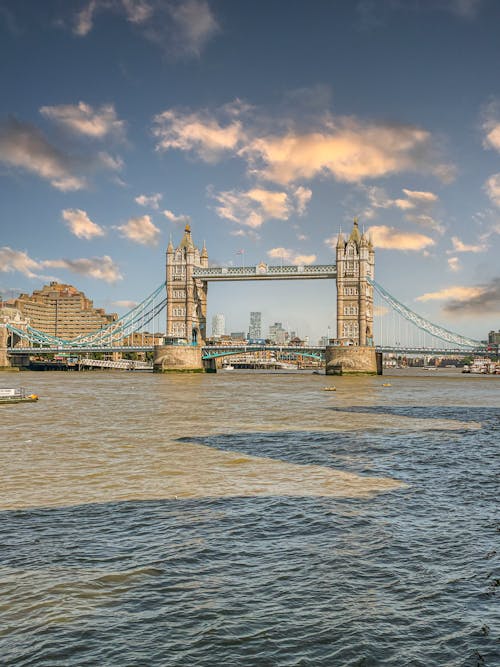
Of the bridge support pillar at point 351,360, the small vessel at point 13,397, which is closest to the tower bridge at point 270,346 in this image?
the bridge support pillar at point 351,360

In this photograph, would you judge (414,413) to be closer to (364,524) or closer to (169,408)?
(169,408)

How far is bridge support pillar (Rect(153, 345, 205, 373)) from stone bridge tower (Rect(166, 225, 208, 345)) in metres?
11.7

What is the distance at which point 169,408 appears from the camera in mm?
46625

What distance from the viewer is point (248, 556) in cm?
1199

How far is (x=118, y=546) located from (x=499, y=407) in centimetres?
4406

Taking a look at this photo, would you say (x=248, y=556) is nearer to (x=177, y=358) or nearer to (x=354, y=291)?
(x=177, y=358)

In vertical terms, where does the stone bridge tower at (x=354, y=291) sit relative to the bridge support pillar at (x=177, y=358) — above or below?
above

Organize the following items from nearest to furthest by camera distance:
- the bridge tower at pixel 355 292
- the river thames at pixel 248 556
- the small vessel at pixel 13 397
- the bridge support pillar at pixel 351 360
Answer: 1. the river thames at pixel 248 556
2. the small vessel at pixel 13 397
3. the bridge support pillar at pixel 351 360
4. the bridge tower at pixel 355 292

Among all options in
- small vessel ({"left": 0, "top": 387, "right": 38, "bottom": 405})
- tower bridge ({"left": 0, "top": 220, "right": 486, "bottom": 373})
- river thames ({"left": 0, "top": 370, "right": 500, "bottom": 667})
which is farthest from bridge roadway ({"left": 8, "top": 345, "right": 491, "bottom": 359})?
river thames ({"left": 0, "top": 370, "right": 500, "bottom": 667})

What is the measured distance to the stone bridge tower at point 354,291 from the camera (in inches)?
5177

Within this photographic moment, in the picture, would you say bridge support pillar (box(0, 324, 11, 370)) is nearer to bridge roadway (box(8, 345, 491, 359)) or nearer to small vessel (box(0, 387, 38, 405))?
bridge roadway (box(8, 345, 491, 359))

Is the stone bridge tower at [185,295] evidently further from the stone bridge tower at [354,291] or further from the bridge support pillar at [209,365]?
the stone bridge tower at [354,291]

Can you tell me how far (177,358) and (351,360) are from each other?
3299cm

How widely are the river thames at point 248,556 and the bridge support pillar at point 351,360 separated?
9129 cm
